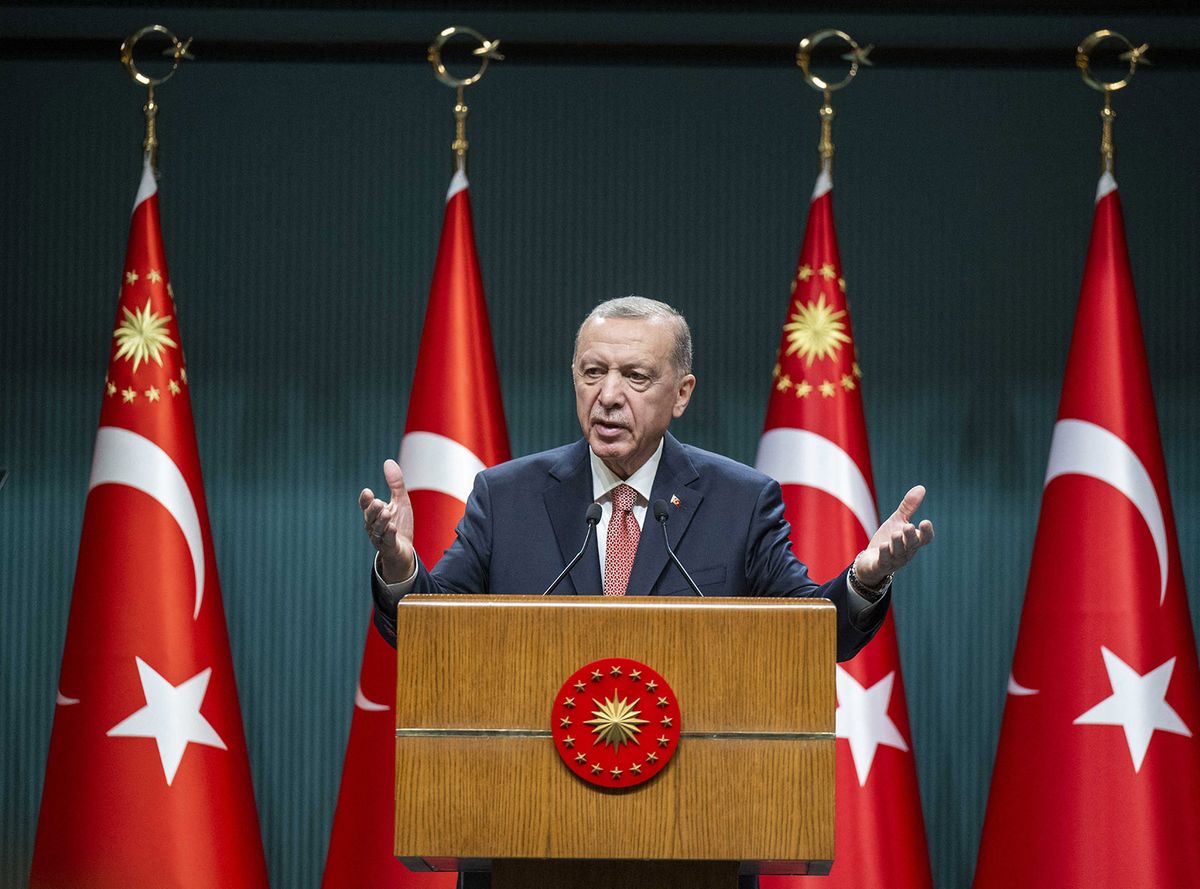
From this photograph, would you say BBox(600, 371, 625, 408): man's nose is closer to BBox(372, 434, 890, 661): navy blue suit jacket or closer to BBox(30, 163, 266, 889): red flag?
BBox(372, 434, 890, 661): navy blue suit jacket

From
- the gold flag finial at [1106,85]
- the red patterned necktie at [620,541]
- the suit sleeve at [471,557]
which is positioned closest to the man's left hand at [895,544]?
the red patterned necktie at [620,541]

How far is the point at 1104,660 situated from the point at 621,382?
6.61ft

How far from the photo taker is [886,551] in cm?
193

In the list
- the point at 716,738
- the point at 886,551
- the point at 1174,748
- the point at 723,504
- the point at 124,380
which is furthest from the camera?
the point at 124,380

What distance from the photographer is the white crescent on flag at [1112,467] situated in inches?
144

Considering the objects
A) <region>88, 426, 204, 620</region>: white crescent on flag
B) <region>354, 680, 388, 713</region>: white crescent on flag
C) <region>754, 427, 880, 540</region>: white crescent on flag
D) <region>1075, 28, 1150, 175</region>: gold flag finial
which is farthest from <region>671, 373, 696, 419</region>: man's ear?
<region>1075, 28, 1150, 175</region>: gold flag finial

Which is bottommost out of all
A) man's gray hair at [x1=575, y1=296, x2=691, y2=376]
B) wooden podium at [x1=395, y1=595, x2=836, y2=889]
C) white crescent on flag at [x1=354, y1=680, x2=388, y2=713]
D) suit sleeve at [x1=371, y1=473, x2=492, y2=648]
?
wooden podium at [x1=395, y1=595, x2=836, y2=889]

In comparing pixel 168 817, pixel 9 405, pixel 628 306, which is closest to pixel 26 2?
pixel 9 405

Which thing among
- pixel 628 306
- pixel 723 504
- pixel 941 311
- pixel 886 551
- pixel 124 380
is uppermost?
pixel 941 311

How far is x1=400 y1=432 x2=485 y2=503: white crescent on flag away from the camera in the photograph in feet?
12.4

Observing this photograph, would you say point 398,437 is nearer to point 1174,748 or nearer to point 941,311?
point 941,311

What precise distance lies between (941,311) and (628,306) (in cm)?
235

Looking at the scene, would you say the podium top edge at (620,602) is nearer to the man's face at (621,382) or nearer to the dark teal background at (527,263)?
the man's face at (621,382)

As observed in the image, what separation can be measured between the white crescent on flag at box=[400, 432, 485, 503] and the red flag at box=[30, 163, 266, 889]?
65 cm
